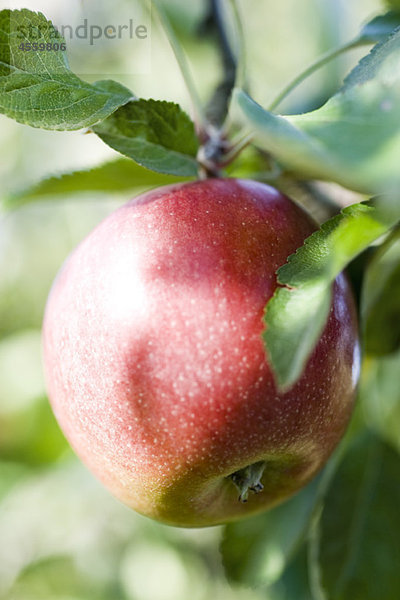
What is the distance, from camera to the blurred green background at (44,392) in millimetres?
1226

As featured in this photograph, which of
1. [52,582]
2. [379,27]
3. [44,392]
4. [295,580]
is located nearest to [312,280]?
[379,27]

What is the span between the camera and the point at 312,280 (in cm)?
42

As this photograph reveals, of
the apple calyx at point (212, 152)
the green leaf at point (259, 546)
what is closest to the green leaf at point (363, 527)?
the green leaf at point (259, 546)

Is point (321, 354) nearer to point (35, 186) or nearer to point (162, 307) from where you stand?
point (162, 307)

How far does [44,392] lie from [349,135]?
0.98m

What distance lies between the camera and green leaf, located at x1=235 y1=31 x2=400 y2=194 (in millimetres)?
313

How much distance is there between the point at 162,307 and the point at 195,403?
0.25 feet

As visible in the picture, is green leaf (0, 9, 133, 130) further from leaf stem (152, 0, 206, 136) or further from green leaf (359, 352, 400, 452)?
green leaf (359, 352, 400, 452)

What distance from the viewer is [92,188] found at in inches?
31.9

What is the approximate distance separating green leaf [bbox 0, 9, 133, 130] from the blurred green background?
0.47 meters

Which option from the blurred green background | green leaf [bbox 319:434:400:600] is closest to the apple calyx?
the blurred green background

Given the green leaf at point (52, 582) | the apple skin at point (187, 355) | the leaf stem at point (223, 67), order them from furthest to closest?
the green leaf at point (52, 582)
the leaf stem at point (223, 67)
the apple skin at point (187, 355)

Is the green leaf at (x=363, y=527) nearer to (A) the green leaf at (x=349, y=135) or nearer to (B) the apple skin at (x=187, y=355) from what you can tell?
(B) the apple skin at (x=187, y=355)

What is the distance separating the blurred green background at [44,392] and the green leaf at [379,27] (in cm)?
29
